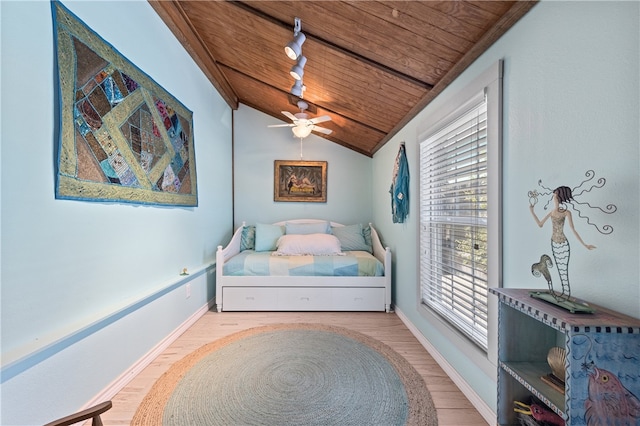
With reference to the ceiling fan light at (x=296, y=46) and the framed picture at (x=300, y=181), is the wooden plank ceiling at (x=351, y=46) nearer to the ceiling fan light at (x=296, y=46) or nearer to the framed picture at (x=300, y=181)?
the ceiling fan light at (x=296, y=46)

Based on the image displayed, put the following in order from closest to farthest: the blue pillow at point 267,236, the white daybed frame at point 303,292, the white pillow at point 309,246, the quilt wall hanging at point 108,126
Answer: the quilt wall hanging at point 108,126 → the white daybed frame at point 303,292 → the white pillow at point 309,246 → the blue pillow at point 267,236

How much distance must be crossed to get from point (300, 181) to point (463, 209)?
9.18ft

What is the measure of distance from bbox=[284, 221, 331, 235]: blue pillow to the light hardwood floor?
3.96ft

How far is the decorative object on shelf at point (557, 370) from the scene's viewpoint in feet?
2.87

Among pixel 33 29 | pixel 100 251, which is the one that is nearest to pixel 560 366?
pixel 100 251

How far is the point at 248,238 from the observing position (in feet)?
12.1

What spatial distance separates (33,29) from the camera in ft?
3.76

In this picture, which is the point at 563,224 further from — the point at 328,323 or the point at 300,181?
the point at 300,181

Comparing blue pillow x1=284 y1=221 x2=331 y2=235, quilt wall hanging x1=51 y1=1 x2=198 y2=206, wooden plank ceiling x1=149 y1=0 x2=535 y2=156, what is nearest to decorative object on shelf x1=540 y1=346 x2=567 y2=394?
wooden plank ceiling x1=149 y1=0 x2=535 y2=156

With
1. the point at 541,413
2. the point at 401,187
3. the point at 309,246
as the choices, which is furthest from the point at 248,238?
the point at 541,413

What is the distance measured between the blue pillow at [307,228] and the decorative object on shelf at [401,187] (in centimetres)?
132

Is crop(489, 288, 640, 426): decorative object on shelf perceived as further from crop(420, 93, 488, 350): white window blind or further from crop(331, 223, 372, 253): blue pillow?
crop(331, 223, 372, 253): blue pillow

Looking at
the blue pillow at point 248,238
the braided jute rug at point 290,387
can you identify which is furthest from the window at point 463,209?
the blue pillow at point 248,238

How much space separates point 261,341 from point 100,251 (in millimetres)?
1431
